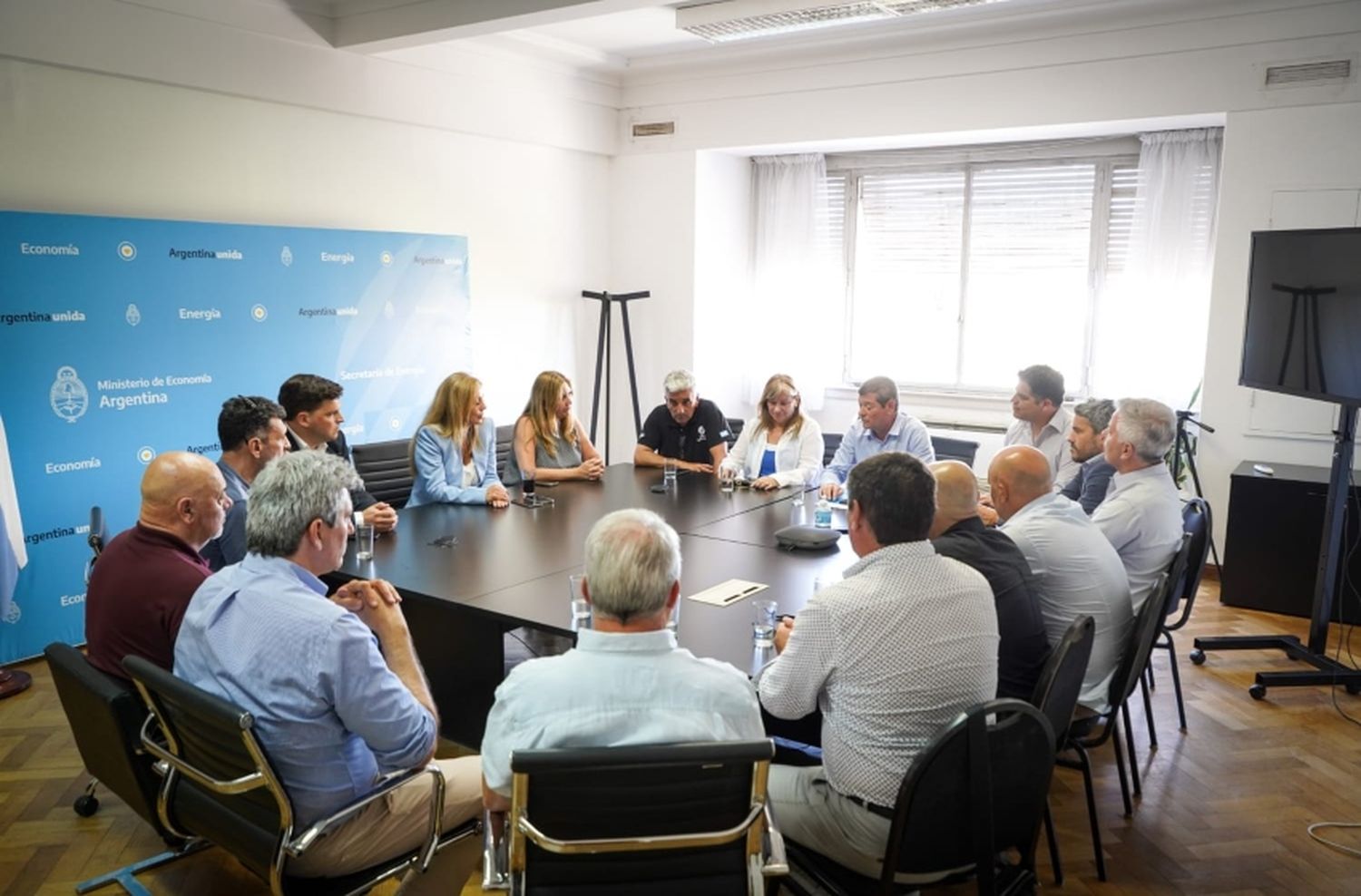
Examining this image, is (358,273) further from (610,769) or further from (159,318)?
(610,769)

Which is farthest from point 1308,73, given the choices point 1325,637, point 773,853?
point 773,853

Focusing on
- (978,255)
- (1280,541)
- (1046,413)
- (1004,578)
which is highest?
(978,255)

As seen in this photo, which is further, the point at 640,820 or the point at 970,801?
the point at 970,801

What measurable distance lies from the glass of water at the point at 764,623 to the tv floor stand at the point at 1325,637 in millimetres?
2733

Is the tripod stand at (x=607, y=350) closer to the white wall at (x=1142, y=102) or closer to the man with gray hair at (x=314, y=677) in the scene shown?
the white wall at (x=1142, y=102)

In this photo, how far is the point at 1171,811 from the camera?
327 centimetres

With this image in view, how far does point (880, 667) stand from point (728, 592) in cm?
110

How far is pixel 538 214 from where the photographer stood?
729cm

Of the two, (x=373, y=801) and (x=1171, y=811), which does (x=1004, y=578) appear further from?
(x=373, y=801)

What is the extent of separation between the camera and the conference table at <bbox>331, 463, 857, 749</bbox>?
2.97 m

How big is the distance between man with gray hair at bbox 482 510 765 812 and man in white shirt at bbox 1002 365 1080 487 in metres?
3.30

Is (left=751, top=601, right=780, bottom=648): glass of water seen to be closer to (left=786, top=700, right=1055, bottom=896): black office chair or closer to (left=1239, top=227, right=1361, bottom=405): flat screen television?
(left=786, top=700, right=1055, bottom=896): black office chair

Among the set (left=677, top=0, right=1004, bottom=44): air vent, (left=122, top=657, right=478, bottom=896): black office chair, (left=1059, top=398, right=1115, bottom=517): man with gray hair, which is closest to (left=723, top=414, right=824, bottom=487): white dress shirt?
(left=1059, top=398, right=1115, bottom=517): man with gray hair

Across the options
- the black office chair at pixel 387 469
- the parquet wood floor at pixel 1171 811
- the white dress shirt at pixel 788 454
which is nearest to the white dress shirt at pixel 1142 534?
the parquet wood floor at pixel 1171 811
